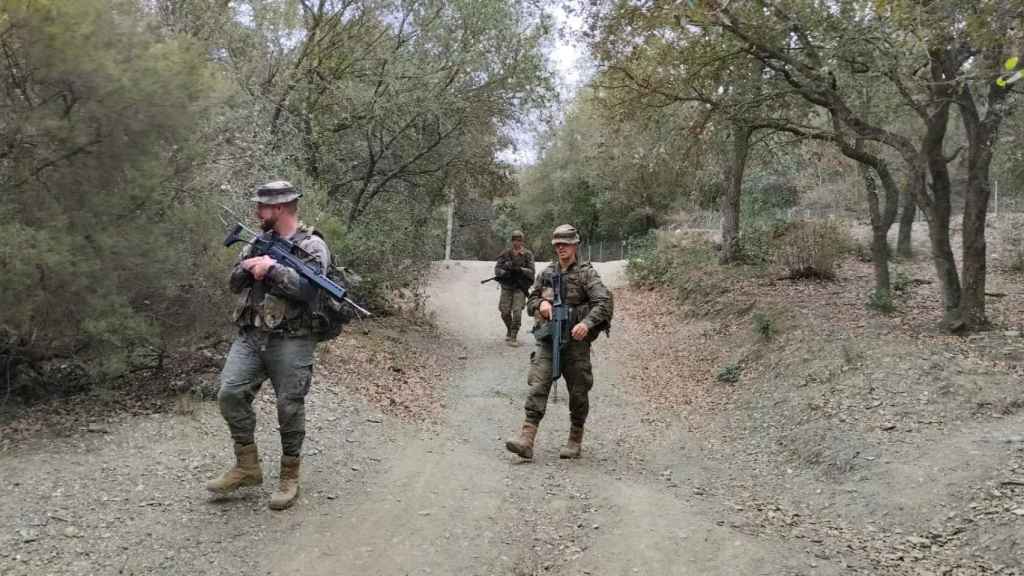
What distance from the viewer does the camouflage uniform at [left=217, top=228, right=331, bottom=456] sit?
474 cm

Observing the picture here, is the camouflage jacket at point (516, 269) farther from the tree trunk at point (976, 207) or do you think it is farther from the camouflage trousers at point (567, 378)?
the tree trunk at point (976, 207)

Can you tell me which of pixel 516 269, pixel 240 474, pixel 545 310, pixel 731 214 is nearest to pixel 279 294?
pixel 240 474

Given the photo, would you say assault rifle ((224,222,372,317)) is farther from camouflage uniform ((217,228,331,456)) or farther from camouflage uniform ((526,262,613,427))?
camouflage uniform ((526,262,613,427))

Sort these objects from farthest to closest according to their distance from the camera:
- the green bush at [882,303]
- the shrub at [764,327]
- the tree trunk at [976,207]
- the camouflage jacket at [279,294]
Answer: the green bush at [882,303] < the shrub at [764,327] < the tree trunk at [976,207] < the camouflage jacket at [279,294]

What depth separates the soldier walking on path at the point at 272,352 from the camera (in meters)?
4.74

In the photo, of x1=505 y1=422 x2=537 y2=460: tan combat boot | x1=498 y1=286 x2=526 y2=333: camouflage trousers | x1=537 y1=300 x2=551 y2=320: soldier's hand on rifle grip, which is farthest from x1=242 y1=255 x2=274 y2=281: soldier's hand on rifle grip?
x1=498 y1=286 x2=526 y2=333: camouflage trousers

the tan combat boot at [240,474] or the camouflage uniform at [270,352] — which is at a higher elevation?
the camouflage uniform at [270,352]

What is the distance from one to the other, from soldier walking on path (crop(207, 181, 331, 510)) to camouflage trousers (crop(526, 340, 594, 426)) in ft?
7.24

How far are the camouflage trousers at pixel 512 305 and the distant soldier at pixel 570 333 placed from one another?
5.99 metres

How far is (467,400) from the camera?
9312mm

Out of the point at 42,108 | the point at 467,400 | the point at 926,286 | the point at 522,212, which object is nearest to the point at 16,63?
the point at 42,108

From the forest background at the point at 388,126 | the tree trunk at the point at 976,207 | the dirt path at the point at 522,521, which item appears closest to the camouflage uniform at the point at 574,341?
the dirt path at the point at 522,521

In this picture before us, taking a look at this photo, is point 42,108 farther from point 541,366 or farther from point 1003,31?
point 1003,31

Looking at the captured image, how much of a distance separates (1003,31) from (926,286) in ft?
31.4
